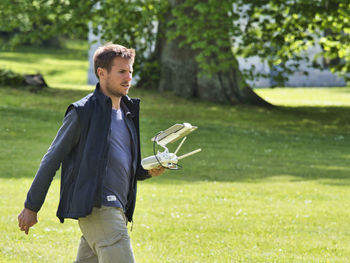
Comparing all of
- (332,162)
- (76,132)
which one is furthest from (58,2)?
(76,132)

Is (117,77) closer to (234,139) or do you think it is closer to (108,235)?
(108,235)

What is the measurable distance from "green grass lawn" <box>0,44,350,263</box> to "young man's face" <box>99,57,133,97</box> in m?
2.84

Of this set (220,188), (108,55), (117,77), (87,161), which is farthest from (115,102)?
(220,188)

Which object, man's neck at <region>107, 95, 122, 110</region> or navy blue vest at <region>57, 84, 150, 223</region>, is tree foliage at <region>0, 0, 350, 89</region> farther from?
navy blue vest at <region>57, 84, 150, 223</region>

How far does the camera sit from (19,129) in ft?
60.6

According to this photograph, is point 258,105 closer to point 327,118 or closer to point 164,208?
point 327,118

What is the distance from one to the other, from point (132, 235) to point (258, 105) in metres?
19.1

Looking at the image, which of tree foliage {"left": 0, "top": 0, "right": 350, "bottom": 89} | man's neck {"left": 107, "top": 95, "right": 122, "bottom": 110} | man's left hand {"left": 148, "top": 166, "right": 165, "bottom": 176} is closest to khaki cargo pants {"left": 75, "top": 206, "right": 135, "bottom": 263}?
man's left hand {"left": 148, "top": 166, "right": 165, "bottom": 176}

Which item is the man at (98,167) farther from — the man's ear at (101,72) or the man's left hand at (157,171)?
the man's left hand at (157,171)

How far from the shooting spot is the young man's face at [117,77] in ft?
15.5

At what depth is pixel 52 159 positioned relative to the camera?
15.1 ft

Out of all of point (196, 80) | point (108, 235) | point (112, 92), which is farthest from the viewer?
point (196, 80)

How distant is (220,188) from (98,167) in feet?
25.3

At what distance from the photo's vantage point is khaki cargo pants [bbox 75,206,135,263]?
4504mm
